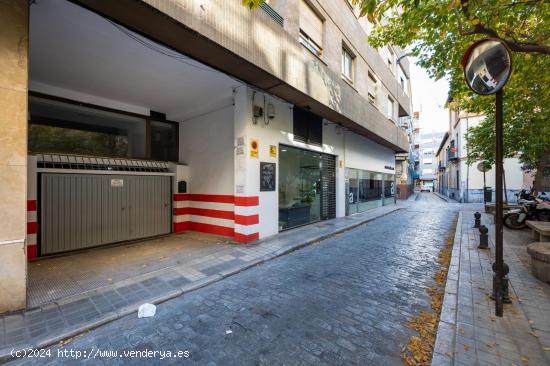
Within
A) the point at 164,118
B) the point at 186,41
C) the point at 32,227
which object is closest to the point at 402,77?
the point at 164,118

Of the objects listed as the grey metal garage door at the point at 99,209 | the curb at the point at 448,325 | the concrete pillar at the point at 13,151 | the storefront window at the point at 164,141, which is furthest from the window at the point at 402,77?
the concrete pillar at the point at 13,151

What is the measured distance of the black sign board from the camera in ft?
22.9

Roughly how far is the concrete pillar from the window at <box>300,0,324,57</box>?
6.57m

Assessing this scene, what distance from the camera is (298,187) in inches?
349

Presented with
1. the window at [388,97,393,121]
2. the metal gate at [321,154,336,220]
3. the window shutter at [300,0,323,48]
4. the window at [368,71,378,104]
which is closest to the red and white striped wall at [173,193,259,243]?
the metal gate at [321,154,336,220]

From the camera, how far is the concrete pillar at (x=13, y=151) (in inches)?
118

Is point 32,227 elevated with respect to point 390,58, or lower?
lower

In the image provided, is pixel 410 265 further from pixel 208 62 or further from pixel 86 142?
pixel 86 142

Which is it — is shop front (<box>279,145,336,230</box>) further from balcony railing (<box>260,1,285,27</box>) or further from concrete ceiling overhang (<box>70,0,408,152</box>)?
balcony railing (<box>260,1,285,27</box>)

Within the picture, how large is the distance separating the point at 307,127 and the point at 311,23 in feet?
11.0

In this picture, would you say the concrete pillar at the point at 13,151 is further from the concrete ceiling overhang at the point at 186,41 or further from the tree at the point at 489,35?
the tree at the point at 489,35

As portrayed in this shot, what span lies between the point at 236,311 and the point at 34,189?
540cm

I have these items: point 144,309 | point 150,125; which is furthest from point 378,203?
point 144,309

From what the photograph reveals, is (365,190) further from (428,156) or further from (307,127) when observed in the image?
(428,156)
